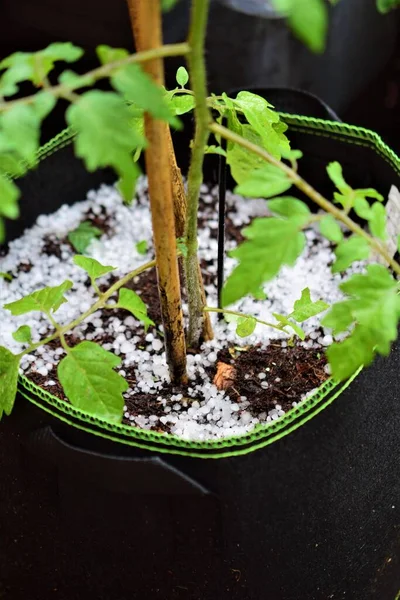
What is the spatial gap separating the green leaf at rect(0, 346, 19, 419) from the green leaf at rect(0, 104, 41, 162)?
241 mm

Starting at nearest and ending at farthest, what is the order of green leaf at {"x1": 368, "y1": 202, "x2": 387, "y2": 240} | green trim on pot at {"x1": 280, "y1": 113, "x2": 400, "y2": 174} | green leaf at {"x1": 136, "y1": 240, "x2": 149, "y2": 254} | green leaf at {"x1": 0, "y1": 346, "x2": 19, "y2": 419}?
green leaf at {"x1": 368, "y1": 202, "x2": 387, "y2": 240} → green leaf at {"x1": 0, "y1": 346, "x2": 19, "y2": 419} → green trim on pot at {"x1": 280, "y1": 113, "x2": 400, "y2": 174} → green leaf at {"x1": 136, "y1": 240, "x2": 149, "y2": 254}

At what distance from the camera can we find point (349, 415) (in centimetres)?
63

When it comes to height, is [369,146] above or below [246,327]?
above

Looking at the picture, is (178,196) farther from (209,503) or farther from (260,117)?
(209,503)

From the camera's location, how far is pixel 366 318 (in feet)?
1.61

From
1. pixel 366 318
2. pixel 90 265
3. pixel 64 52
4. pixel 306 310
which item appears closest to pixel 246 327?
pixel 306 310

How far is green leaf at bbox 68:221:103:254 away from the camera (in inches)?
39.0

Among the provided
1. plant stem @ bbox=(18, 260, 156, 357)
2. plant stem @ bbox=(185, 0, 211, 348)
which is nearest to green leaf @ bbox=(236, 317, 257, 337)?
plant stem @ bbox=(185, 0, 211, 348)

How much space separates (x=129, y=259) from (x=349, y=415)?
0.45 metres

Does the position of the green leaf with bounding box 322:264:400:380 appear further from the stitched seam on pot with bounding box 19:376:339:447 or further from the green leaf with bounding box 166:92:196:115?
the green leaf with bounding box 166:92:196:115

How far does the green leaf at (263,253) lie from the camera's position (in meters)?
A: 0.45

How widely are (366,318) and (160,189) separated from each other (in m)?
0.18

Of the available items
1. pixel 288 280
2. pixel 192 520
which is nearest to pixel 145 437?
pixel 192 520

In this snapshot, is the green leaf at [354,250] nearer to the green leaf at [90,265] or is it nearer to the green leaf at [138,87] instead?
the green leaf at [138,87]
